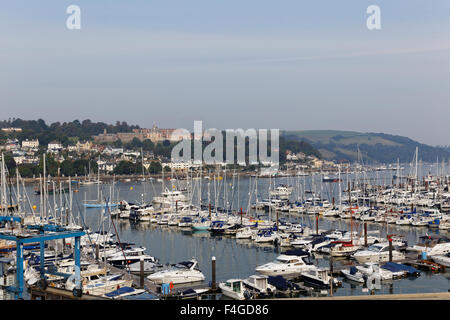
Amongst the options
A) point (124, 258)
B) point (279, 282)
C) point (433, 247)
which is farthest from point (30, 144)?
point (279, 282)

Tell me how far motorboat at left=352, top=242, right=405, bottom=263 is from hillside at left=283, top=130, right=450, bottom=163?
11191cm

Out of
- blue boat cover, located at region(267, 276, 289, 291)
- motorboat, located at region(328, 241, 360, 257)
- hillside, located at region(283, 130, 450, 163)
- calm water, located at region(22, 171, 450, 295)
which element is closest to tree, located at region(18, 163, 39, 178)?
calm water, located at region(22, 171, 450, 295)

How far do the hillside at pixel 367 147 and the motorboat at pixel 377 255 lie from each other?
11191cm

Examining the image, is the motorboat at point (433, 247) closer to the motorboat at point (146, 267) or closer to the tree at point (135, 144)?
the motorboat at point (146, 267)

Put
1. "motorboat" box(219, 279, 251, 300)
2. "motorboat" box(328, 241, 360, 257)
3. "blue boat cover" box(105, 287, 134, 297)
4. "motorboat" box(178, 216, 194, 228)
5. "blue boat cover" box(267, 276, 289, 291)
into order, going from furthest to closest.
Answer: "motorboat" box(178, 216, 194, 228) → "motorboat" box(328, 241, 360, 257) → "blue boat cover" box(267, 276, 289, 291) → "motorboat" box(219, 279, 251, 300) → "blue boat cover" box(105, 287, 134, 297)

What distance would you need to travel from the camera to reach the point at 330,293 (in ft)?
36.4

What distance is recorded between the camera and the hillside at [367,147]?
134 m

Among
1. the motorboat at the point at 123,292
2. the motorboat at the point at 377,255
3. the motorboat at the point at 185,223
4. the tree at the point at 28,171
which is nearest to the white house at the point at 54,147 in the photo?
the tree at the point at 28,171

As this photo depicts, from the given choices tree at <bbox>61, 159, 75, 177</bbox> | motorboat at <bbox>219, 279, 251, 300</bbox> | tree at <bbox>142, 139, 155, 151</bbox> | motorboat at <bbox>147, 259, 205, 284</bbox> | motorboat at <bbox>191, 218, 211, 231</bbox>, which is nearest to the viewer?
motorboat at <bbox>219, 279, 251, 300</bbox>

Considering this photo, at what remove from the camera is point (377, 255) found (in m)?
14.2

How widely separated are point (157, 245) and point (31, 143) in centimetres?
7192

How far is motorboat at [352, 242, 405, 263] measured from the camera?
46.6 feet

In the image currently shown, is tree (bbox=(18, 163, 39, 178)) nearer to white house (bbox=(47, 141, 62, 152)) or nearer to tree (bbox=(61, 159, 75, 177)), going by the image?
tree (bbox=(61, 159, 75, 177))

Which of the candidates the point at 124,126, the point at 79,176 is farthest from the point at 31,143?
the point at 124,126
